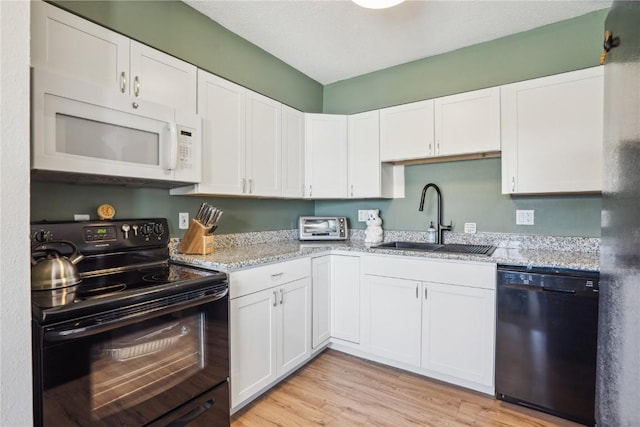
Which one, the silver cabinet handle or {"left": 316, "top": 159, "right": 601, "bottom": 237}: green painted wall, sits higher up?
the silver cabinet handle

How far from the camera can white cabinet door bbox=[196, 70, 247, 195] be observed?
198 cm

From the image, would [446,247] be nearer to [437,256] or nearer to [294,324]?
[437,256]

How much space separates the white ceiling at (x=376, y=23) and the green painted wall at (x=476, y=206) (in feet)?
3.20

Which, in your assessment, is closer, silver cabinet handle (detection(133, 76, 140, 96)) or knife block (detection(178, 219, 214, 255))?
silver cabinet handle (detection(133, 76, 140, 96))

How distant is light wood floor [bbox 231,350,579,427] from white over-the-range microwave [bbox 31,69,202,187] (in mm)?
1449

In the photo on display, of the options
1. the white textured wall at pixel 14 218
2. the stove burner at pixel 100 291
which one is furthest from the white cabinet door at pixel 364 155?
the white textured wall at pixel 14 218

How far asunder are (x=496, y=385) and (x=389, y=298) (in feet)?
2.64

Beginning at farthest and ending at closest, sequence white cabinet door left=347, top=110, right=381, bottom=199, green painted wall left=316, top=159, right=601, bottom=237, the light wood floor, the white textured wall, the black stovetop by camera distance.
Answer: white cabinet door left=347, top=110, right=381, bottom=199 < green painted wall left=316, top=159, right=601, bottom=237 < the light wood floor < the black stovetop < the white textured wall

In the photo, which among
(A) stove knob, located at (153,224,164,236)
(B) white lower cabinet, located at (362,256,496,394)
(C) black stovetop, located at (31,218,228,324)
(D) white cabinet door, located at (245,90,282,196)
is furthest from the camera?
(D) white cabinet door, located at (245,90,282,196)

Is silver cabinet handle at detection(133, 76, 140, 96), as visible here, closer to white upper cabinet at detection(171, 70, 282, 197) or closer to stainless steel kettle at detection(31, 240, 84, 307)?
white upper cabinet at detection(171, 70, 282, 197)

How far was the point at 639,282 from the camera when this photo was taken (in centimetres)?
82

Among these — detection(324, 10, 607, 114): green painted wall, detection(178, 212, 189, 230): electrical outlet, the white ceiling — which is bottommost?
detection(178, 212, 189, 230): electrical outlet

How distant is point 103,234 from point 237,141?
100 centimetres

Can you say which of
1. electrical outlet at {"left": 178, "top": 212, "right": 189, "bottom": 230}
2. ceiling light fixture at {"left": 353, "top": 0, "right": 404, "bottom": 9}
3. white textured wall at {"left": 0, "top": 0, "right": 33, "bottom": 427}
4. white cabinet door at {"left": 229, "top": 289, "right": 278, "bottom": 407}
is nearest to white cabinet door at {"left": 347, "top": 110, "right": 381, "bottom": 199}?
ceiling light fixture at {"left": 353, "top": 0, "right": 404, "bottom": 9}
